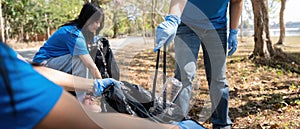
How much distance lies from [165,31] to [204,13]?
55 cm

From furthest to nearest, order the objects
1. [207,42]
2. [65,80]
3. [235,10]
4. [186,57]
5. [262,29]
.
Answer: [262,29] < [235,10] < [207,42] < [186,57] < [65,80]

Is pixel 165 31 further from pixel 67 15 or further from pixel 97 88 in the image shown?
pixel 67 15

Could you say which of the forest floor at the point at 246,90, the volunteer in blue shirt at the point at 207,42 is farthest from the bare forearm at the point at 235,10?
the forest floor at the point at 246,90

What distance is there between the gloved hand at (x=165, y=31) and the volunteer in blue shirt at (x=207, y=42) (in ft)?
0.19

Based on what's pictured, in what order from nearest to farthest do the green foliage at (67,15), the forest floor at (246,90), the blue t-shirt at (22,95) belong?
1. the blue t-shirt at (22,95)
2. the green foliage at (67,15)
3. the forest floor at (246,90)

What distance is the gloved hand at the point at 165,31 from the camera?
1.64 meters

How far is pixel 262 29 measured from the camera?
616 cm

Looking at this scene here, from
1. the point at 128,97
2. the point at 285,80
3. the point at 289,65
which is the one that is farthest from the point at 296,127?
the point at 289,65

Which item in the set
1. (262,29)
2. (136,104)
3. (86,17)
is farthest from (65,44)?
(262,29)

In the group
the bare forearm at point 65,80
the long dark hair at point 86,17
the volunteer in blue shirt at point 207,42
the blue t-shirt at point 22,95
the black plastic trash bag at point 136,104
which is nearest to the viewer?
the blue t-shirt at point 22,95

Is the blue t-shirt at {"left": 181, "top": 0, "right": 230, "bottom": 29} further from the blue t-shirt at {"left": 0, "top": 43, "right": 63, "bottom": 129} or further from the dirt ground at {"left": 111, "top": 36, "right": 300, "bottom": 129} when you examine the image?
the blue t-shirt at {"left": 0, "top": 43, "right": 63, "bottom": 129}

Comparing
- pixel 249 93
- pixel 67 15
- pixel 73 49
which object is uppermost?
pixel 67 15

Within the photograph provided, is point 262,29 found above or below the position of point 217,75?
above

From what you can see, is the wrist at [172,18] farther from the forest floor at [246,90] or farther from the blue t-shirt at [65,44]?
Result: the blue t-shirt at [65,44]
